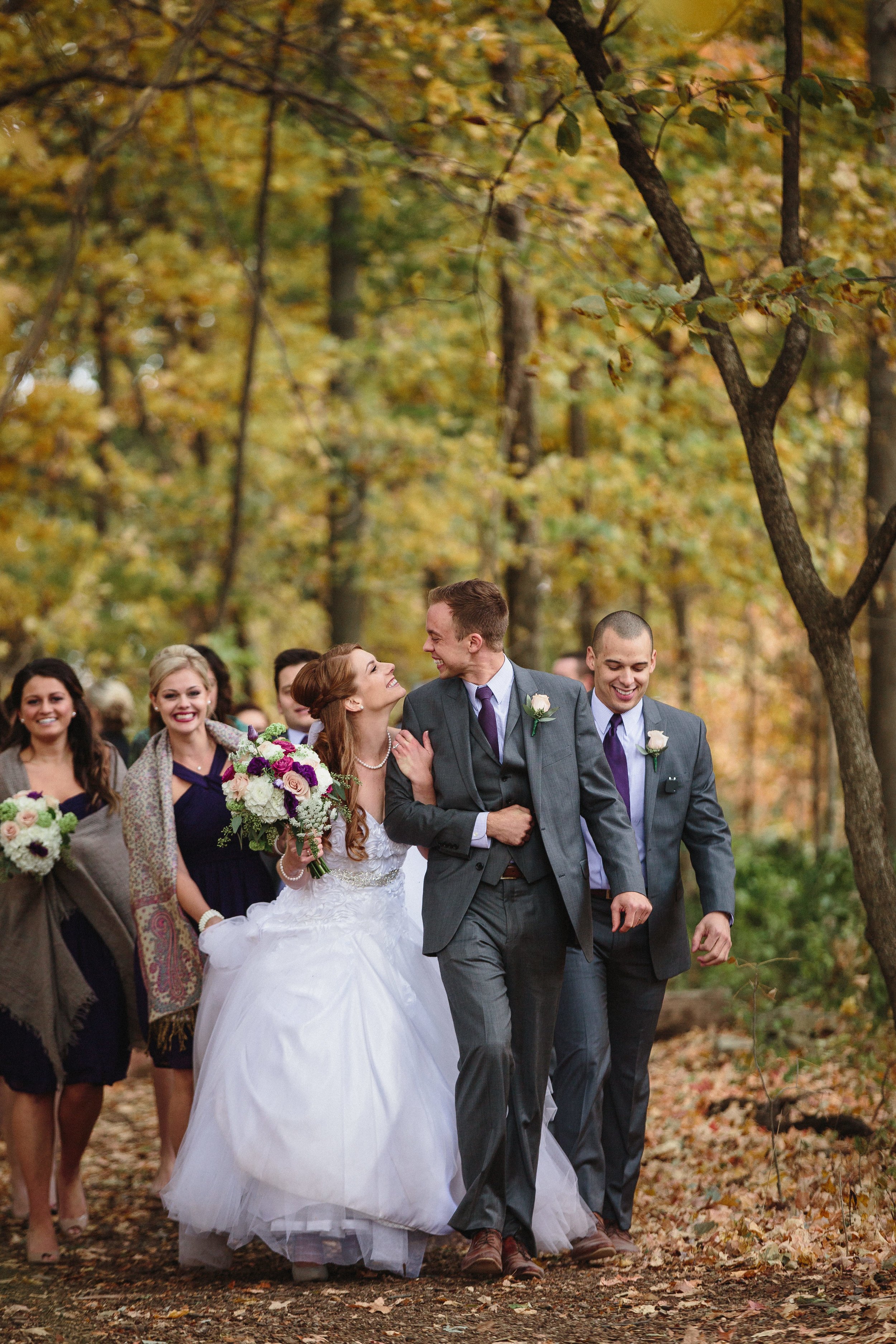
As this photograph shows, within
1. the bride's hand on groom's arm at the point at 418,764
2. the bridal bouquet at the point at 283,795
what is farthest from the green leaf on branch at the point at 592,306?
the bridal bouquet at the point at 283,795

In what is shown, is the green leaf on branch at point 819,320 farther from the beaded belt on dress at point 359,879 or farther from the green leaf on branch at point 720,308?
the beaded belt on dress at point 359,879

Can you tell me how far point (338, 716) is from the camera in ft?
16.9

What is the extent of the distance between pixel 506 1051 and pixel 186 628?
14.9 meters

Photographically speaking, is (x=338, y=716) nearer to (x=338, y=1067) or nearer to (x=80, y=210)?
(x=338, y=1067)

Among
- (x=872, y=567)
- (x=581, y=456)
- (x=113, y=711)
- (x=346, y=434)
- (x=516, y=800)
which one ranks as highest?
(x=346, y=434)

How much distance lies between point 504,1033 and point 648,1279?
1.02 metres

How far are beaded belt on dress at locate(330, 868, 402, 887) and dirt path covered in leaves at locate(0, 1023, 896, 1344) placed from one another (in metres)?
1.46

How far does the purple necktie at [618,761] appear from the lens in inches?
202

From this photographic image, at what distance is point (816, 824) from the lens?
14375 millimetres

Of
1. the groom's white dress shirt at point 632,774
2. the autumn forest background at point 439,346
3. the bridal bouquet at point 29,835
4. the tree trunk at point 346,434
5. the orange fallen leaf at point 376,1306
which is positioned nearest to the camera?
the orange fallen leaf at point 376,1306

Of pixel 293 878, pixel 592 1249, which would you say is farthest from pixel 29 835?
pixel 592 1249

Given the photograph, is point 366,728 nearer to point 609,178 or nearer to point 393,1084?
point 393,1084

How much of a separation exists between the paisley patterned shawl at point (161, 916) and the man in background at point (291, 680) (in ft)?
3.62

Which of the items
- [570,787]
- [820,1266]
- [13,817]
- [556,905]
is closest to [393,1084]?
[556,905]
